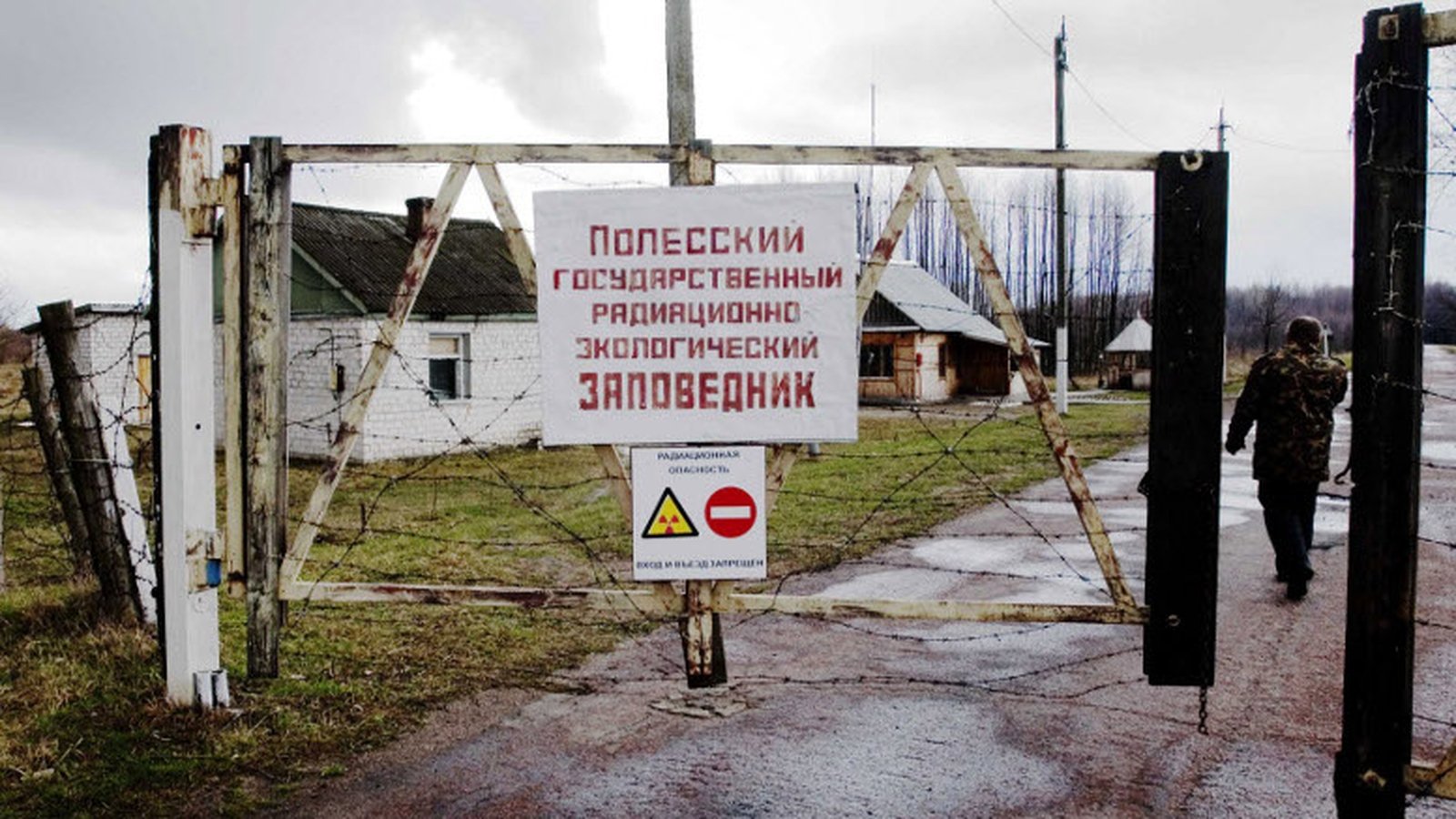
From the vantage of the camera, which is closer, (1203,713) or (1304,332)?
(1203,713)

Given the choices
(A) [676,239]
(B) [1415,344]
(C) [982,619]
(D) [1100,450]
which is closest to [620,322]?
(A) [676,239]

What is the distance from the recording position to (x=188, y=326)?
5.46 metres

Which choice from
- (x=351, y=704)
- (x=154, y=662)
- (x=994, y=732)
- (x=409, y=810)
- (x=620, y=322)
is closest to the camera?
(x=409, y=810)

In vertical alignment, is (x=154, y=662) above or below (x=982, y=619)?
below

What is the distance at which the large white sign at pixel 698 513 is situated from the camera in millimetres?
4988

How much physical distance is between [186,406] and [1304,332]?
7213 millimetres

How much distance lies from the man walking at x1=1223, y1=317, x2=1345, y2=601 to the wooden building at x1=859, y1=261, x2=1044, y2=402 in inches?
1078

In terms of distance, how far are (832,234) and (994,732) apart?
238 centimetres

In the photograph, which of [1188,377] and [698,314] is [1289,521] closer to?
[1188,377]

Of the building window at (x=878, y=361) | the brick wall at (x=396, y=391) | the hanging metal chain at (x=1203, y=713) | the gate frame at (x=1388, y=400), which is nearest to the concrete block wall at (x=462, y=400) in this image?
the brick wall at (x=396, y=391)

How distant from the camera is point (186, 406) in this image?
5492 millimetres

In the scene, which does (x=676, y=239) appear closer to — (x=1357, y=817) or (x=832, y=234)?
(x=832, y=234)

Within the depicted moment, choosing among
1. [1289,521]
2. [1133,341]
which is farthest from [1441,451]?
[1133,341]

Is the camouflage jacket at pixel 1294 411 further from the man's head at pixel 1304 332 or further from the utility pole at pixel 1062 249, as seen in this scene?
the utility pole at pixel 1062 249
